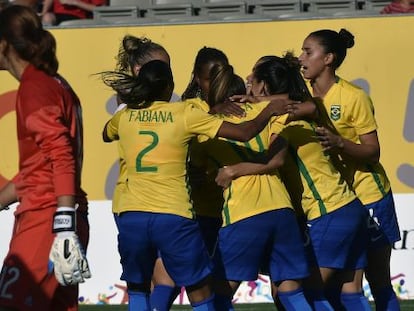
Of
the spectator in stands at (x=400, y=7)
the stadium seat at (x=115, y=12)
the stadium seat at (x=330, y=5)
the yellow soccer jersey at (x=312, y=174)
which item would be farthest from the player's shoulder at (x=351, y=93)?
the stadium seat at (x=115, y=12)

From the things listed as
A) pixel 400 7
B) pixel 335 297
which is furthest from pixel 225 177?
pixel 400 7

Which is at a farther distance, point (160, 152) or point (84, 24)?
point (84, 24)

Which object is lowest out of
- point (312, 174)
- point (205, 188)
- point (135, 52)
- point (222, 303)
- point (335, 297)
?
point (335, 297)

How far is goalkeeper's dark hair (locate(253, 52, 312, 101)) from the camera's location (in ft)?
21.5

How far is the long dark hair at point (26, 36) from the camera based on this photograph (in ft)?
16.4

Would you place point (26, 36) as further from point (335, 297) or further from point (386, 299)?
point (386, 299)

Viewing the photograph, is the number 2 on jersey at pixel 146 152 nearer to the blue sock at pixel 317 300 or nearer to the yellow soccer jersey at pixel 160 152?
the yellow soccer jersey at pixel 160 152

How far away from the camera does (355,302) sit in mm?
6855

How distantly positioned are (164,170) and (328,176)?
112cm

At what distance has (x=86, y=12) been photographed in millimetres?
11289

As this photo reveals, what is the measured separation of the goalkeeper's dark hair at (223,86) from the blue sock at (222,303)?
119 centimetres

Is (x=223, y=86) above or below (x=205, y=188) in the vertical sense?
above

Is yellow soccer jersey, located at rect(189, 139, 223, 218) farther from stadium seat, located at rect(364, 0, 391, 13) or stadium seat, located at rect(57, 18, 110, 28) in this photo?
stadium seat, located at rect(364, 0, 391, 13)

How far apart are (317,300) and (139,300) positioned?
1105 mm
